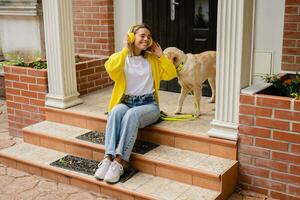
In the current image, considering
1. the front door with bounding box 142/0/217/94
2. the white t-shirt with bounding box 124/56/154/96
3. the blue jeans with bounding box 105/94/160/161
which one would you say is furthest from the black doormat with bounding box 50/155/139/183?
the front door with bounding box 142/0/217/94

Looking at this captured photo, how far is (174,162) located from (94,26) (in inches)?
107

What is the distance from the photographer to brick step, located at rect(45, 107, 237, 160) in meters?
3.35

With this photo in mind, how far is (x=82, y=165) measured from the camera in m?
3.70

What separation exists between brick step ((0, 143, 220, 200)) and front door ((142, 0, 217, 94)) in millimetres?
1885

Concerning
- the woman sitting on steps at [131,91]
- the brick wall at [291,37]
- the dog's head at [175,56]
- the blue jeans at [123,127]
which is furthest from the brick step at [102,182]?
the brick wall at [291,37]

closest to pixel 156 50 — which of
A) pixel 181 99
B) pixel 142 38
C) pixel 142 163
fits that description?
pixel 142 38

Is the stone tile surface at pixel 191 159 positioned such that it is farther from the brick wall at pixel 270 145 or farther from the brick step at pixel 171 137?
the brick wall at pixel 270 145

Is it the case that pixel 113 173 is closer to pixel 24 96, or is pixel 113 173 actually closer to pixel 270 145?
pixel 270 145

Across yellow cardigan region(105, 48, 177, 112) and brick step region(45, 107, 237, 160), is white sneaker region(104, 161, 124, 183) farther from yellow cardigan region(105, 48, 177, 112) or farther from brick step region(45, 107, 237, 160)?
yellow cardigan region(105, 48, 177, 112)

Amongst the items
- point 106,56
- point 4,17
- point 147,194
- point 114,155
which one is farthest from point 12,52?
point 147,194

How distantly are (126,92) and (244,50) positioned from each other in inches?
43.4

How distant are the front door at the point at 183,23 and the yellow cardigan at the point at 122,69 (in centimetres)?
124

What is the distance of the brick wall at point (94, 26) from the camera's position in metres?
5.31

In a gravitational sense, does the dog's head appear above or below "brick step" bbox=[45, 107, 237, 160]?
above
